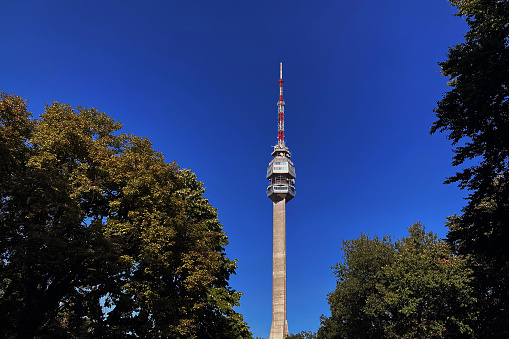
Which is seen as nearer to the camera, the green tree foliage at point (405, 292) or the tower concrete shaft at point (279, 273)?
the green tree foliage at point (405, 292)

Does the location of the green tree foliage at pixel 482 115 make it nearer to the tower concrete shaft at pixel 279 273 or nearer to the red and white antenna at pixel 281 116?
the tower concrete shaft at pixel 279 273

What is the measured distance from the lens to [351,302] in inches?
1535

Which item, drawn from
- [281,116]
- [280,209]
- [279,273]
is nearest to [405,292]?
[279,273]

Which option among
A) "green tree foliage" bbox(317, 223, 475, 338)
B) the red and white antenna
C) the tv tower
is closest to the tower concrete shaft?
the tv tower

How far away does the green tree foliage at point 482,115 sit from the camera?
15.9 m

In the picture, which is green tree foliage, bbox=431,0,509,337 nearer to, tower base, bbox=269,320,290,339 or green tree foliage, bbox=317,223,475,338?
green tree foliage, bbox=317,223,475,338

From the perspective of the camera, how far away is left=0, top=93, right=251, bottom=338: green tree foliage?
17.8 m

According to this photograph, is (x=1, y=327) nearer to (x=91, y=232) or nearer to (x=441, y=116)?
(x=91, y=232)

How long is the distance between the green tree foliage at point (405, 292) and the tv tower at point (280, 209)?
59.7 m

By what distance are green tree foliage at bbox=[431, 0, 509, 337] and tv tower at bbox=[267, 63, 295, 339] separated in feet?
284

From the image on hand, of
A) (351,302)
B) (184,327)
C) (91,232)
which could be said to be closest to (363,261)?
(351,302)

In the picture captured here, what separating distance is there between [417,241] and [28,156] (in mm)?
37543

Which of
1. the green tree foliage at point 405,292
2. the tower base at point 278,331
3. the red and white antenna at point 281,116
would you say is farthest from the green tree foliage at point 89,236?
the red and white antenna at point 281,116

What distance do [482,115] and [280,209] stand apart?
9845cm
